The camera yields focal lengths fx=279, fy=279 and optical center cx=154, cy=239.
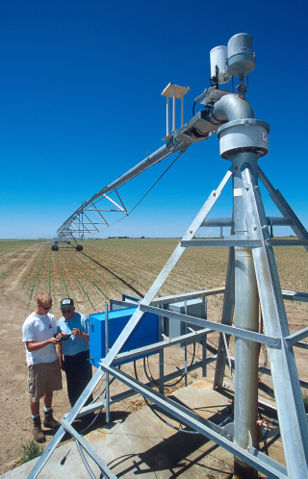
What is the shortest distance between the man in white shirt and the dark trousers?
0.57 feet

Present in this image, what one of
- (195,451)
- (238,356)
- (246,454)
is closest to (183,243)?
(238,356)

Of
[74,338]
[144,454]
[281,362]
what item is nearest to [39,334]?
[74,338]

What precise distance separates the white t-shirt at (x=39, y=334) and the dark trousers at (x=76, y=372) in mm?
301

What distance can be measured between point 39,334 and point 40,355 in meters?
0.35

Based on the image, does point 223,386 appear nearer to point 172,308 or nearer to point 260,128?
point 172,308

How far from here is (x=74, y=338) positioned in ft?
14.7

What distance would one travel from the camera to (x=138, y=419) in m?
4.46

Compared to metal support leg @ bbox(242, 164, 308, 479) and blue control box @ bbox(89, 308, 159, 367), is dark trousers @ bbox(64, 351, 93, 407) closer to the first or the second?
blue control box @ bbox(89, 308, 159, 367)

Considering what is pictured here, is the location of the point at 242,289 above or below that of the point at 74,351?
above

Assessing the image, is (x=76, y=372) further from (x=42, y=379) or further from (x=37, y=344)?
(x=37, y=344)

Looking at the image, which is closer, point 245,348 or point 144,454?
point 245,348

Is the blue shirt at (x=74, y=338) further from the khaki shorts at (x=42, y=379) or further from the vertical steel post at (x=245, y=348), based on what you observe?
the vertical steel post at (x=245, y=348)

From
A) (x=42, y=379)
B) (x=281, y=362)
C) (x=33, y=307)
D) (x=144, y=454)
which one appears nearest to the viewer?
(x=281, y=362)

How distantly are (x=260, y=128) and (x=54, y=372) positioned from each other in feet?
15.0
